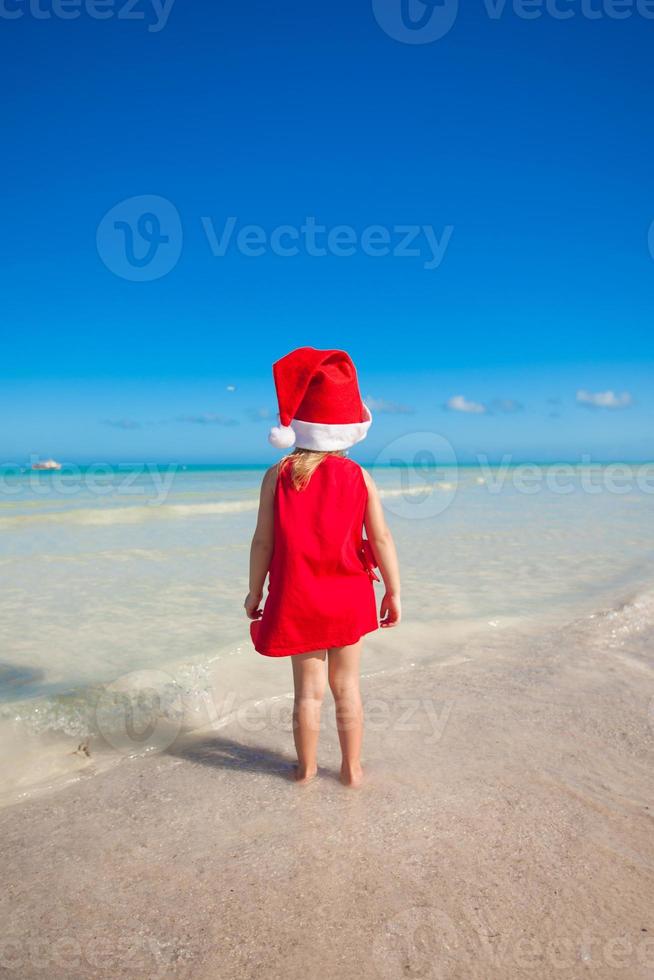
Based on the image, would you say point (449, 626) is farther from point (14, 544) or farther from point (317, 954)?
point (14, 544)

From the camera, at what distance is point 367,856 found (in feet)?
6.31

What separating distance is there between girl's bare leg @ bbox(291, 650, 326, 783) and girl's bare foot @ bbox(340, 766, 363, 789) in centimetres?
13

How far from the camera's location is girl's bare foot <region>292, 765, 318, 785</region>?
2.45 metres

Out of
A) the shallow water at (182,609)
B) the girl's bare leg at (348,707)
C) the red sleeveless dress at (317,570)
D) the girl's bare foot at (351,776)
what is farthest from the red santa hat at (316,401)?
the shallow water at (182,609)

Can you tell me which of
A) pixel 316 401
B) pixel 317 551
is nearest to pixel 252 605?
pixel 317 551

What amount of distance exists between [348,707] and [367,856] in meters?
0.63

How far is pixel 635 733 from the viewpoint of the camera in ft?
8.95

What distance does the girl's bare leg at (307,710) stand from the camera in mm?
2459

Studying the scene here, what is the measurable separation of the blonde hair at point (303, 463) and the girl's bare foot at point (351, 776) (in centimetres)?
110

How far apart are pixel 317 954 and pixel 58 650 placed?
2952 mm

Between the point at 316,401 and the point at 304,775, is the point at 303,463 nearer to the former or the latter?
the point at 316,401

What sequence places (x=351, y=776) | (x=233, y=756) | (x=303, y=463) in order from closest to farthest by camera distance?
1. (x=351, y=776)
2. (x=303, y=463)
3. (x=233, y=756)

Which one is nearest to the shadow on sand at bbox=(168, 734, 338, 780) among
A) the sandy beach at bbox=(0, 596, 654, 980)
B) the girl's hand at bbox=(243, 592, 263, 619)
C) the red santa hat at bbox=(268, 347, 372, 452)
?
the sandy beach at bbox=(0, 596, 654, 980)

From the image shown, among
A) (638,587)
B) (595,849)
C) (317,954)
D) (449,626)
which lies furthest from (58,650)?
(638,587)
